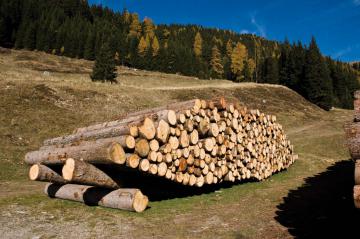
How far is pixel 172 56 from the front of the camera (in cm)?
8775

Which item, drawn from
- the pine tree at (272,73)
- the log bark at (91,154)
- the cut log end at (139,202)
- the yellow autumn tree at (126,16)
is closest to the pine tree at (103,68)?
the log bark at (91,154)

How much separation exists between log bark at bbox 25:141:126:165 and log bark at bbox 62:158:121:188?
0.29m

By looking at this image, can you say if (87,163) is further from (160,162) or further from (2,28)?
(2,28)

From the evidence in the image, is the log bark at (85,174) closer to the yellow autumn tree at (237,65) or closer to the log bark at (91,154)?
the log bark at (91,154)

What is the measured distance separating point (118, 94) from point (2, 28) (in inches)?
2624

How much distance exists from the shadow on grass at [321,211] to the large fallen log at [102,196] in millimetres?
3996

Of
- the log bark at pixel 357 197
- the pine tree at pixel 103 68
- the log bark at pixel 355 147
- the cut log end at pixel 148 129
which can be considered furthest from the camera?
the pine tree at pixel 103 68

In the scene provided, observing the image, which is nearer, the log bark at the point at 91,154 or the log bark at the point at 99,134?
Result: the log bark at the point at 91,154

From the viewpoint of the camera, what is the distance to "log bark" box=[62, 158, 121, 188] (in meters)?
9.40

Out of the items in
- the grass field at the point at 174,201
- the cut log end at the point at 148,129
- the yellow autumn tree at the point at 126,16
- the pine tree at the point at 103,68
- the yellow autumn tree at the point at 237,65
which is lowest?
the grass field at the point at 174,201

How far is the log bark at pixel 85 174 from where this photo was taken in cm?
940

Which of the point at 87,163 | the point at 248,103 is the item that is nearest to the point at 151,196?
the point at 87,163

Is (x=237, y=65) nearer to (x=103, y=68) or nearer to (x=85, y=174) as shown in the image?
(x=103, y=68)

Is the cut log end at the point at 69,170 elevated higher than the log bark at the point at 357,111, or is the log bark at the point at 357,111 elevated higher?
the log bark at the point at 357,111
